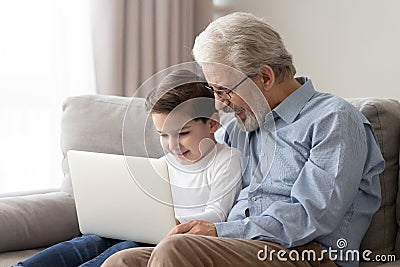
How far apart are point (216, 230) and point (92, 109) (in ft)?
2.79

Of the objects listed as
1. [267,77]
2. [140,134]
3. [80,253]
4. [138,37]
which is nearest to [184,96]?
[267,77]

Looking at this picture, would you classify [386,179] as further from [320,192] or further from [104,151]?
[104,151]

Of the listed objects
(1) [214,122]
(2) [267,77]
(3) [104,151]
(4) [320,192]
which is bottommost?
(3) [104,151]

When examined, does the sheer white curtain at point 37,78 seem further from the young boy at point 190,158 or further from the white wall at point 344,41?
the young boy at point 190,158

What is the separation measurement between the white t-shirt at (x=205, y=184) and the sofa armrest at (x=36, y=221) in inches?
21.0

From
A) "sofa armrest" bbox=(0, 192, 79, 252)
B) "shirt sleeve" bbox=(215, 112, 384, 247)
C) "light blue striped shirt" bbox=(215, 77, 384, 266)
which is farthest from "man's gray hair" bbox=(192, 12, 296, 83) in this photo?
"sofa armrest" bbox=(0, 192, 79, 252)

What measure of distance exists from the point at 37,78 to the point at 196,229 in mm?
1587

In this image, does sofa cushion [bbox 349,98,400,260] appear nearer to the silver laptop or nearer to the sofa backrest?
the sofa backrest

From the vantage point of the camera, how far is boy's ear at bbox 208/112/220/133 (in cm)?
195

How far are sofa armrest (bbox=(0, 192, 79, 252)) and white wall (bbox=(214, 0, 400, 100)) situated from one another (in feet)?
4.17

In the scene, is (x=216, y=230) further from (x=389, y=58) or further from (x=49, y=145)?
(x=49, y=145)

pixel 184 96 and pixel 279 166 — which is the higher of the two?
pixel 184 96

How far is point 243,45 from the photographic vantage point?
6.19ft

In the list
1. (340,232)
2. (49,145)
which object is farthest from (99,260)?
(49,145)
